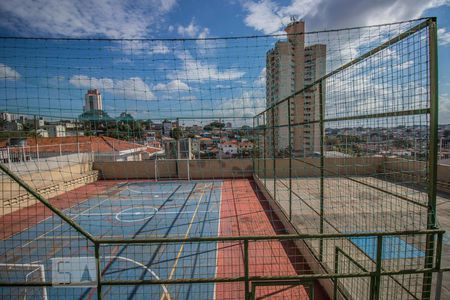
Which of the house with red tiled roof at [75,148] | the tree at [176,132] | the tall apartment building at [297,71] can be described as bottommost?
the house with red tiled roof at [75,148]

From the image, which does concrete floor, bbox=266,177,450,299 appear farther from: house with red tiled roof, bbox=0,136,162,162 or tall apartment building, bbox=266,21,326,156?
house with red tiled roof, bbox=0,136,162,162

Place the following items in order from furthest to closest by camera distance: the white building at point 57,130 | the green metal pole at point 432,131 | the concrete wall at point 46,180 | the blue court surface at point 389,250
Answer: the concrete wall at point 46,180 < the white building at point 57,130 < the blue court surface at point 389,250 < the green metal pole at point 432,131

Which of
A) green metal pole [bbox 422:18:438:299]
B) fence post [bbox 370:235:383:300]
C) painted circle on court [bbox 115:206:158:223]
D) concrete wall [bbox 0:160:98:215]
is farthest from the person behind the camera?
concrete wall [bbox 0:160:98:215]

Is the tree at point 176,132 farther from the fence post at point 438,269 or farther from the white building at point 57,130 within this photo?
the fence post at point 438,269

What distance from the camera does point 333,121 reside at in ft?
13.6

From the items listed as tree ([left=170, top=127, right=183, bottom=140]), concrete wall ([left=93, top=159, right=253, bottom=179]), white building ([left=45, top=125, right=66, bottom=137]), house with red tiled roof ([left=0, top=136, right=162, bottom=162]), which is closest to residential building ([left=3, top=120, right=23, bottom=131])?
white building ([left=45, top=125, right=66, bottom=137])

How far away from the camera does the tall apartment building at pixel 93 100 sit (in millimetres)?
4348

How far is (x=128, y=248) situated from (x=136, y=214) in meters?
2.89

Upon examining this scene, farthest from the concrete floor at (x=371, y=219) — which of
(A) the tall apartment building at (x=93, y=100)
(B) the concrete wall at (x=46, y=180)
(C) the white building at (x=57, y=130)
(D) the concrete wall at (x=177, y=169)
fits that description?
(B) the concrete wall at (x=46, y=180)

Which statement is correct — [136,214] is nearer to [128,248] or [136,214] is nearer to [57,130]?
[128,248]

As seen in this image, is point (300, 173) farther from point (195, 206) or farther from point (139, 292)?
point (139, 292)

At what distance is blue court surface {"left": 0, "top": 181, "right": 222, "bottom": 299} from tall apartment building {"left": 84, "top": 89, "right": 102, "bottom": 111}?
8.63 ft

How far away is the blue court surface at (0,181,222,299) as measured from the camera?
445 cm

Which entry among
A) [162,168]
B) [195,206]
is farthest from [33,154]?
[195,206]
